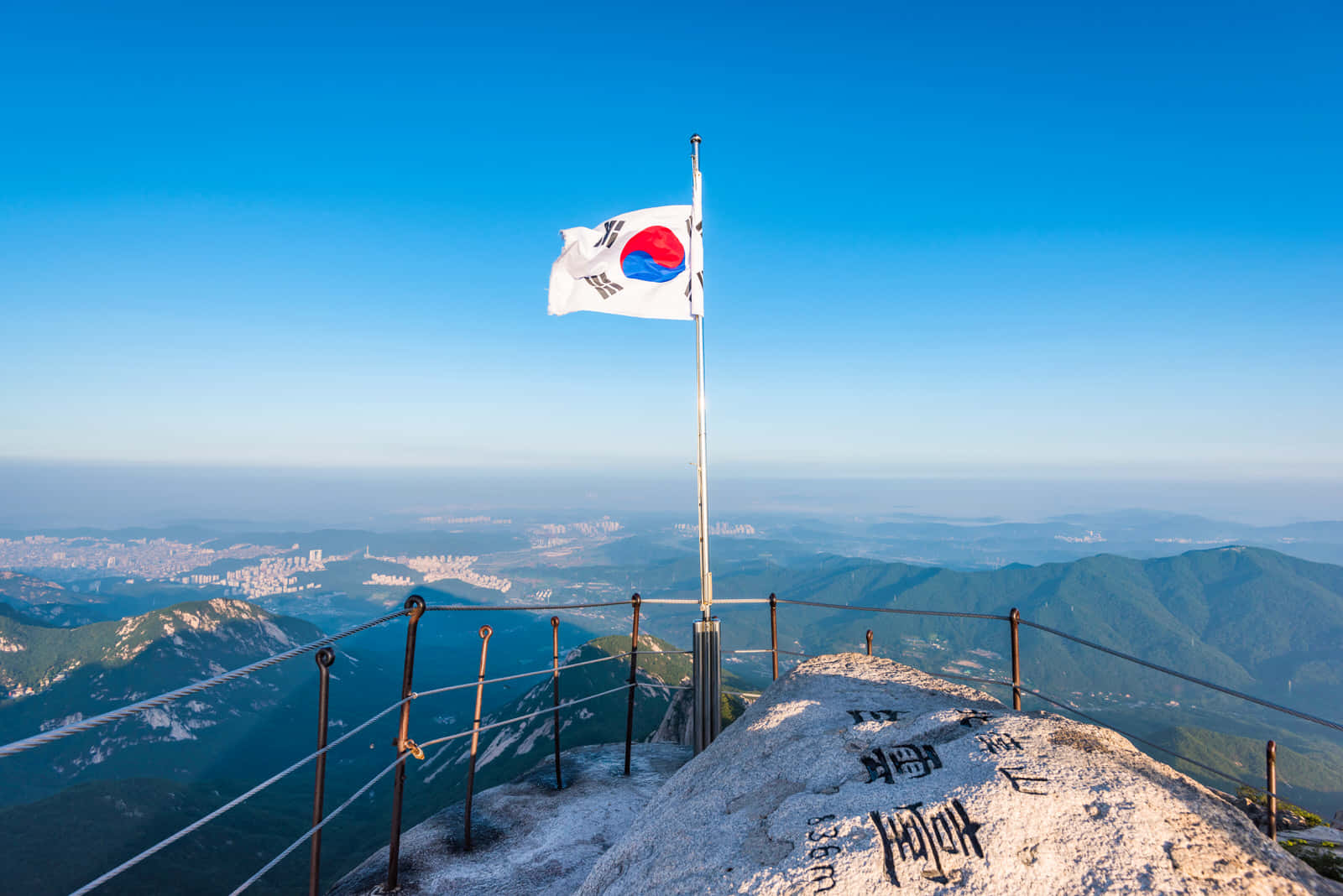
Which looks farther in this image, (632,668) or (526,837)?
(632,668)

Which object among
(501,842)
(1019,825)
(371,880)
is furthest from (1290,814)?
(371,880)

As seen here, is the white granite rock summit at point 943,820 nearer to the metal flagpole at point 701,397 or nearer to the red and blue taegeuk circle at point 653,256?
the metal flagpole at point 701,397

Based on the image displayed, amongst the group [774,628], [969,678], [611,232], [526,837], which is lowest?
[526,837]

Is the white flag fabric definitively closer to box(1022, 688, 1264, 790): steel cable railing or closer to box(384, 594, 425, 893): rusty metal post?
box(384, 594, 425, 893): rusty metal post

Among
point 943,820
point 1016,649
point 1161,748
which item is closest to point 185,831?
point 943,820

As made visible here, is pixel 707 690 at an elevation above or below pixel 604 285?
below

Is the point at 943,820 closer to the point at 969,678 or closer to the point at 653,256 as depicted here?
the point at 969,678

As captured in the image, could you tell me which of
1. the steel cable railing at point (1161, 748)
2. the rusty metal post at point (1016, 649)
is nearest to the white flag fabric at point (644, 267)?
the rusty metal post at point (1016, 649)
